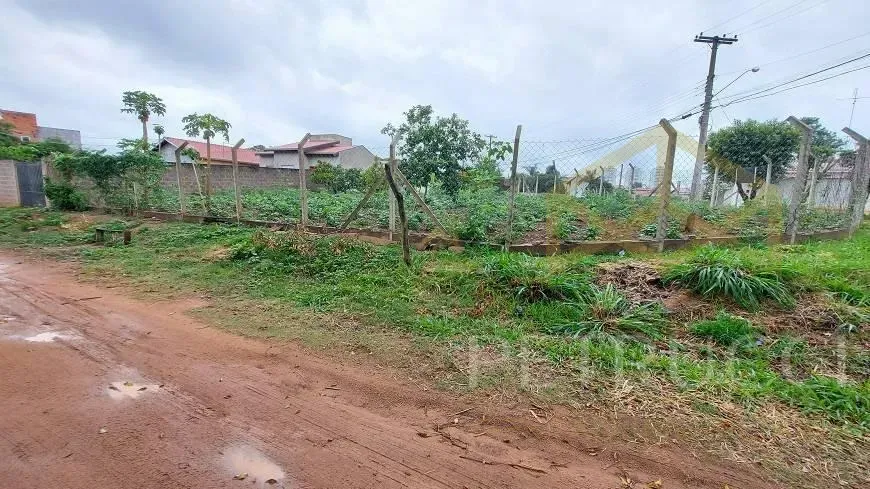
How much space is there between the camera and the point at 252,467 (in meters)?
1.96

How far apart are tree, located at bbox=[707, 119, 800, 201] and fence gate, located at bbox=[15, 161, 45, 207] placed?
24.0 m

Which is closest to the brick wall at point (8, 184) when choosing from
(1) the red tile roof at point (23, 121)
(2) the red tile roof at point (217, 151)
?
(2) the red tile roof at point (217, 151)

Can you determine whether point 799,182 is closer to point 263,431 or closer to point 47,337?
point 263,431

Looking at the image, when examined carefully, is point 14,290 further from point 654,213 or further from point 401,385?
point 654,213

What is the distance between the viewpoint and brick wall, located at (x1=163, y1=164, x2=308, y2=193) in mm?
16241

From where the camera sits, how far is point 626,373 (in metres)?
2.86

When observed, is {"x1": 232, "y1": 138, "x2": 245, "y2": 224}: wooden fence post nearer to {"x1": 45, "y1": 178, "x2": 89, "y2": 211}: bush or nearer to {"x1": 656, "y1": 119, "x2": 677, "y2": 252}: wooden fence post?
{"x1": 45, "y1": 178, "x2": 89, "y2": 211}: bush

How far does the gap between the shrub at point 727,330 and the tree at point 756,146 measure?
15812 mm

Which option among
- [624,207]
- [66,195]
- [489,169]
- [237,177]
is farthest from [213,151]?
[624,207]

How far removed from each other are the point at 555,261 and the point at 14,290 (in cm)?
642

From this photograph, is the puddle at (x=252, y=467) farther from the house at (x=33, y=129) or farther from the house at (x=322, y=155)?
the house at (x=33, y=129)

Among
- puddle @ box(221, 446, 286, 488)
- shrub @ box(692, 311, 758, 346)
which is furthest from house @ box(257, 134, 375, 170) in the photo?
puddle @ box(221, 446, 286, 488)

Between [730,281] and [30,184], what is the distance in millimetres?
19054

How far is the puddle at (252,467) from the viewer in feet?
6.16
